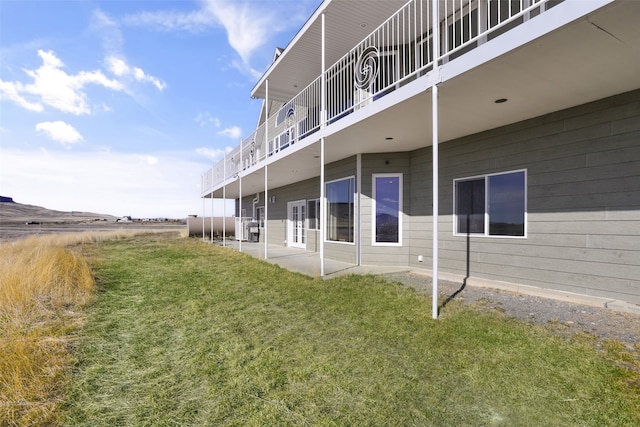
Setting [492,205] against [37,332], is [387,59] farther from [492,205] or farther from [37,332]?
[37,332]

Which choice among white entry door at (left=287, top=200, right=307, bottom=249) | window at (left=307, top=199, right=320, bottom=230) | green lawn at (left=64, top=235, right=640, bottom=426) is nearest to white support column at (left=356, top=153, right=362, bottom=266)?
window at (left=307, top=199, right=320, bottom=230)

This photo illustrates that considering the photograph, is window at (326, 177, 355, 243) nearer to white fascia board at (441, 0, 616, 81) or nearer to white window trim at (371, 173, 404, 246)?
white window trim at (371, 173, 404, 246)

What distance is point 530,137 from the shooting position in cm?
552

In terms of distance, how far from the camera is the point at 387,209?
8266 millimetres

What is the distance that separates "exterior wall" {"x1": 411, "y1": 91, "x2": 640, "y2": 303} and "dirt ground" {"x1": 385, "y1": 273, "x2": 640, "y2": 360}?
543 millimetres

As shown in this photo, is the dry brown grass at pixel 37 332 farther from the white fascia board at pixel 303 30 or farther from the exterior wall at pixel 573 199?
the white fascia board at pixel 303 30

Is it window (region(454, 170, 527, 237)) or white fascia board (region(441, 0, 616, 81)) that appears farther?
window (region(454, 170, 527, 237))

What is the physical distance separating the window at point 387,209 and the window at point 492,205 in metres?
1.59

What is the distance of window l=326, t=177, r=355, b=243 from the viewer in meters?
9.03

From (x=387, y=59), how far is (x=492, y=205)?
13.2 ft

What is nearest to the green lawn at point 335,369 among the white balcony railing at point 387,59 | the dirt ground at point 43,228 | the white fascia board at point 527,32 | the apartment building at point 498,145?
the apartment building at point 498,145

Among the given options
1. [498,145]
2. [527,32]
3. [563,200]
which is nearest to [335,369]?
[527,32]

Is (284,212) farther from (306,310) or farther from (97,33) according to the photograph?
(306,310)

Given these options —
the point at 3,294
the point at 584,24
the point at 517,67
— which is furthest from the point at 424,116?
the point at 3,294
